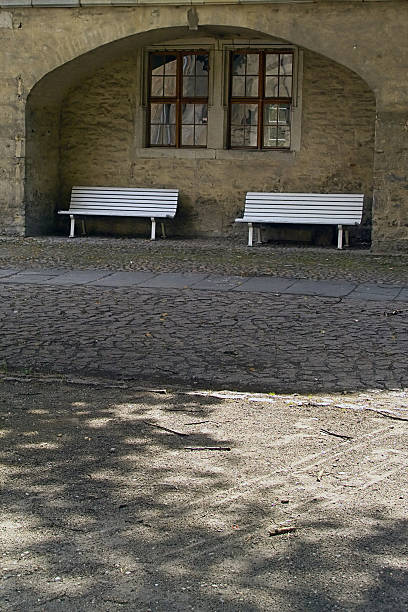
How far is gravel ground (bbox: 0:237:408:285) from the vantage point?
39.8 feet

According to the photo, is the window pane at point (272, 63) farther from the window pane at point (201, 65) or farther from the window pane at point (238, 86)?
the window pane at point (201, 65)

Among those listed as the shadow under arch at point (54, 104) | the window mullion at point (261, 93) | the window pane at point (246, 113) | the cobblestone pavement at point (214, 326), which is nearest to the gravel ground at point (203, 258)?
the cobblestone pavement at point (214, 326)

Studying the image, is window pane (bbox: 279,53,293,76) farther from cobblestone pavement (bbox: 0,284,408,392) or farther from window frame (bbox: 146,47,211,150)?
cobblestone pavement (bbox: 0,284,408,392)

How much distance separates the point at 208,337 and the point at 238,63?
945cm

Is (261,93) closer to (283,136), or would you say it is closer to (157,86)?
(283,136)

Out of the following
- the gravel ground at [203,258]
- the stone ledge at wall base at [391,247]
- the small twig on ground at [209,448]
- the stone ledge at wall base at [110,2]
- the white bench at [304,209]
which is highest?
the stone ledge at wall base at [110,2]

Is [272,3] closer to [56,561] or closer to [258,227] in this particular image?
[258,227]

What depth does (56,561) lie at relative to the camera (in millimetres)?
3459

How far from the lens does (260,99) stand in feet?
53.6

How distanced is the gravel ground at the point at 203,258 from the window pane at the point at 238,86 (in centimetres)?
252

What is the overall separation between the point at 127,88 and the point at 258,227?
10.8 ft

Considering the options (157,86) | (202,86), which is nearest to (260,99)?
(202,86)

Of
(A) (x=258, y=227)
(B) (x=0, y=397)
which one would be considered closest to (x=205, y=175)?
(A) (x=258, y=227)

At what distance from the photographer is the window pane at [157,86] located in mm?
16797
